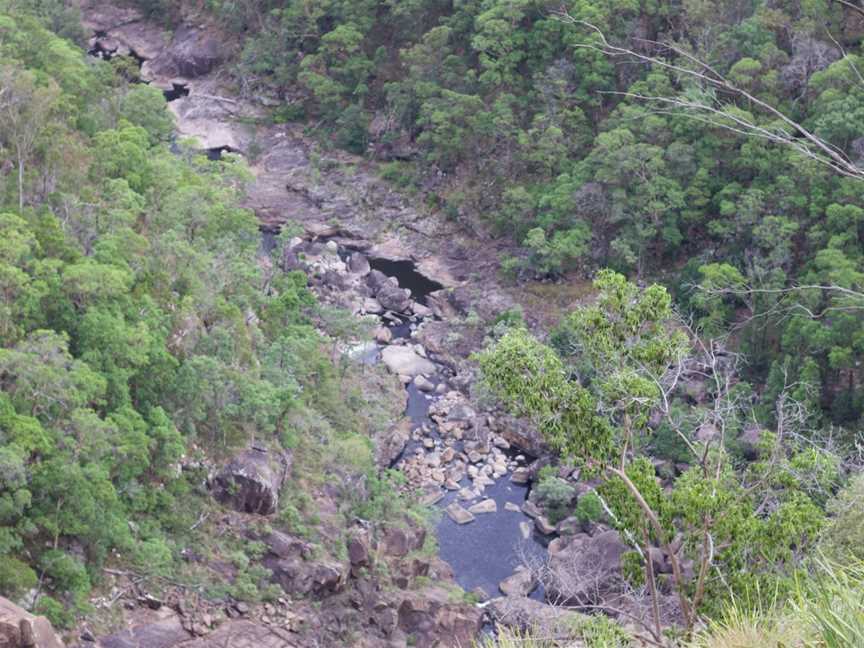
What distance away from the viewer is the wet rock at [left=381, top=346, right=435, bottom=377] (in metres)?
26.7

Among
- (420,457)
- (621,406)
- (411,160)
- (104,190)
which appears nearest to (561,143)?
(411,160)

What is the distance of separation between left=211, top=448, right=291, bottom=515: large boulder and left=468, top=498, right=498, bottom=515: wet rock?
474cm

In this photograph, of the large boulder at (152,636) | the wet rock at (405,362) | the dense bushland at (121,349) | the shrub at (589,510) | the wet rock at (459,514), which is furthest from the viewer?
the wet rock at (405,362)

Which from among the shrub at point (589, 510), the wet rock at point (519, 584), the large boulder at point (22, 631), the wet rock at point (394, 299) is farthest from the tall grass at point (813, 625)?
the wet rock at point (394, 299)

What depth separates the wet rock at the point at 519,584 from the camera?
Answer: 20047 mm

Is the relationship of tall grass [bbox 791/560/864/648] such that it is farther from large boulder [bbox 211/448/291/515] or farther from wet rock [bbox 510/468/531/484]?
wet rock [bbox 510/468/531/484]

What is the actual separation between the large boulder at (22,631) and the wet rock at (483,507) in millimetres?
11574

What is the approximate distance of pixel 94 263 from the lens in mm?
18047

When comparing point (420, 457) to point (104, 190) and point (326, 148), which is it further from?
point (326, 148)

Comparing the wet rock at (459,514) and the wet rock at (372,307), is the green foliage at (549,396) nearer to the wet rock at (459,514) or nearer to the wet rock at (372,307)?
the wet rock at (459,514)

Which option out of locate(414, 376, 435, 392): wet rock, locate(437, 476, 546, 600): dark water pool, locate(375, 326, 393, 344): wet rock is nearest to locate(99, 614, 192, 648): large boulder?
locate(437, 476, 546, 600): dark water pool

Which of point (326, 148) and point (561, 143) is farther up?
point (561, 143)

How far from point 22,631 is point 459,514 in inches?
459

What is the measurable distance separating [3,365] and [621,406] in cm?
987
